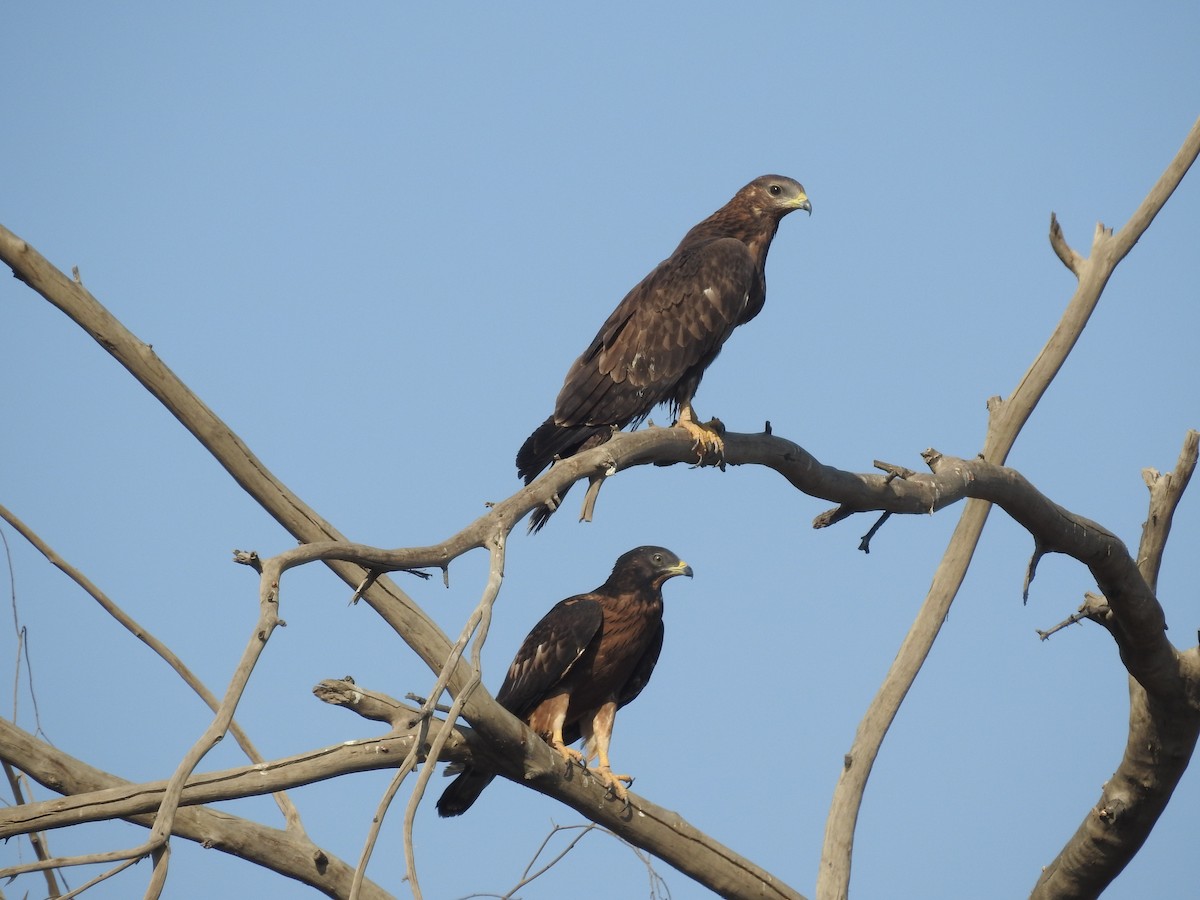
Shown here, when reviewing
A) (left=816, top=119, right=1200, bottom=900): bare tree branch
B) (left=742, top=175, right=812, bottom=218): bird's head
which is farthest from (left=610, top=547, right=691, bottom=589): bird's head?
(left=742, top=175, right=812, bottom=218): bird's head

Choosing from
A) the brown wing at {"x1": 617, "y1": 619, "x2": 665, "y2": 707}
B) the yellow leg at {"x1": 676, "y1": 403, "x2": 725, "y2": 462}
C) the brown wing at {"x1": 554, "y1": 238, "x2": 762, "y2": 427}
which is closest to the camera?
the yellow leg at {"x1": 676, "y1": 403, "x2": 725, "y2": 462}

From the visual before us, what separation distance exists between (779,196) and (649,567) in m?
2.18

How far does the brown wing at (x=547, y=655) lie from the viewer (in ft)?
21.0

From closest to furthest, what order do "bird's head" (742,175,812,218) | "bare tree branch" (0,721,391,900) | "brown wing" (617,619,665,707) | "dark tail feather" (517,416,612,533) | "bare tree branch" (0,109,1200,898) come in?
"bare tree branch" (0,109,1200,898)
"bare tree branch" (0,721,391,900)
"dark tail feather" (517,416,612,533)
"brown wing" (617,619,665,707)
"bird's head" (742,175,812,218)

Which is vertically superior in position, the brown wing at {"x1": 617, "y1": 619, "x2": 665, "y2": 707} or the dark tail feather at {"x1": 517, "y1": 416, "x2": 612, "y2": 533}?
the dark tail feather at {"x1": 517, "y1": 416, "x2": 612, "y2": 533}

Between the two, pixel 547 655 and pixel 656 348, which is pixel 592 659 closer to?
pixel 547 655

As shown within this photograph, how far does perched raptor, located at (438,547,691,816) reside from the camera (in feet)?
21.1

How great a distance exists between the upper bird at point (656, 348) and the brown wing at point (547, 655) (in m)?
0.80

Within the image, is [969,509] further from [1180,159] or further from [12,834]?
[12,834]

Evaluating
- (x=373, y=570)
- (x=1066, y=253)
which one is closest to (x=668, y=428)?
(x=373, y=570)

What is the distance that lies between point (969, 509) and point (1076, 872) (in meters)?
2.00

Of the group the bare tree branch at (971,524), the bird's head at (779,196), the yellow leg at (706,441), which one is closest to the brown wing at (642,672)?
the bare tree branch at (971,524)

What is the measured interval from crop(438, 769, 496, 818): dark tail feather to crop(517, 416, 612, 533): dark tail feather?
1349 mm

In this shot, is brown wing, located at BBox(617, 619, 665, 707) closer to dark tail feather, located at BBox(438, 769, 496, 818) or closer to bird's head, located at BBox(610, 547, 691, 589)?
bird's head, located at BBox(610, 547, 691, 589)
